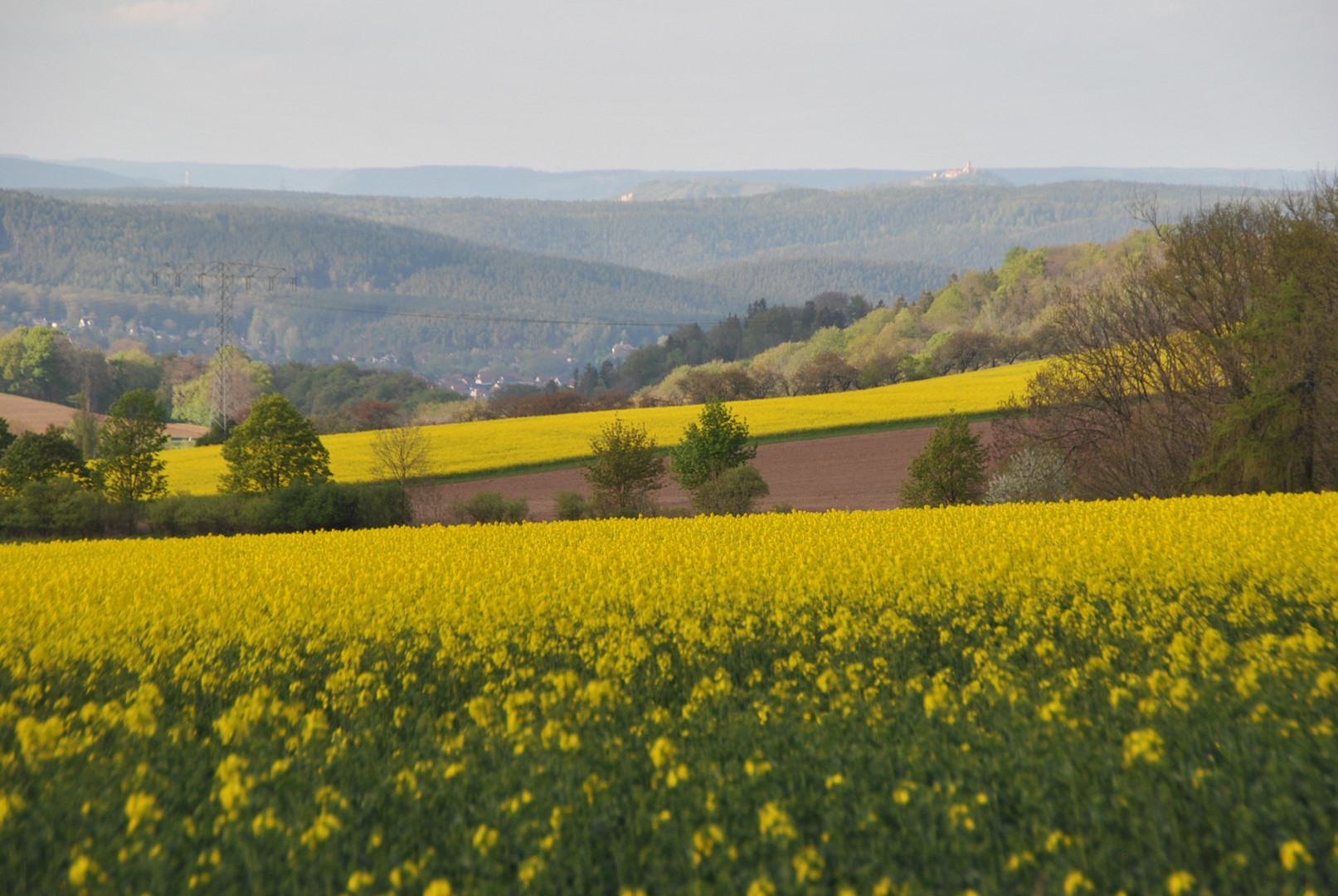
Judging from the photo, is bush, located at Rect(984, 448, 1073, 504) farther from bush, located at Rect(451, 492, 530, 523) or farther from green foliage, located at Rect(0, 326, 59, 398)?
green foliage, located at Rect(0, 326, 59, 398)

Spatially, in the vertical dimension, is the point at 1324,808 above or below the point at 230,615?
above

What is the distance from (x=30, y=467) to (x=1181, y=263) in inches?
1476

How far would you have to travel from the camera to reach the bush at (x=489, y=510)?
27734mm

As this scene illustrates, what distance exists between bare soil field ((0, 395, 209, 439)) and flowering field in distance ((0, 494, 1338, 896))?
3184 inches

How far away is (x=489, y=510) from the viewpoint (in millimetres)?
27750

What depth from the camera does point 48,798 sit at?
4.29 meters

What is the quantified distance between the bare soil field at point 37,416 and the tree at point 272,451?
53532mm

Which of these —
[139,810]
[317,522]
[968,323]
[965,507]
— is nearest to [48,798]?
[139,810]

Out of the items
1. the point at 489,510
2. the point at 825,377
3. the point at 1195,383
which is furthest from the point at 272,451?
the point at 825,377

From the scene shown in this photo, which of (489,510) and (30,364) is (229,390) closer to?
(30,364)

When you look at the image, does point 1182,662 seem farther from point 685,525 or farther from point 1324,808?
point 685,525

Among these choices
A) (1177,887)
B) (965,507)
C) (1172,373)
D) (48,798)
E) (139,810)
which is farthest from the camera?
(1172,373)

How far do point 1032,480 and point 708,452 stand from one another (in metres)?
10.4

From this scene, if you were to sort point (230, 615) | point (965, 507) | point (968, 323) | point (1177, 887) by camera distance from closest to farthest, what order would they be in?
point (1177, 887)
point (230, 615)
point (965, 507)
point (968, 323)
